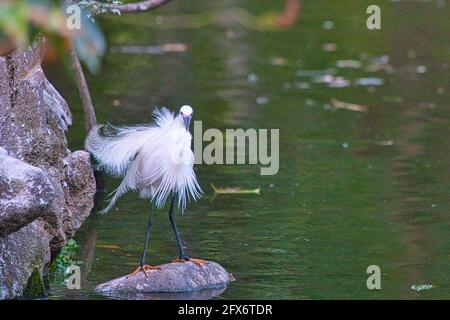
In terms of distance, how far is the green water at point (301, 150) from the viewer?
6.97 m

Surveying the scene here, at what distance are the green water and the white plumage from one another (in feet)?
2.45

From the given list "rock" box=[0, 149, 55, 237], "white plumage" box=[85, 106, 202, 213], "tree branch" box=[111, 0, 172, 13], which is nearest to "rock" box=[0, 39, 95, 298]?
"rock" box=[0, 149, 55, 237]

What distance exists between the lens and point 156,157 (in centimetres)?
613

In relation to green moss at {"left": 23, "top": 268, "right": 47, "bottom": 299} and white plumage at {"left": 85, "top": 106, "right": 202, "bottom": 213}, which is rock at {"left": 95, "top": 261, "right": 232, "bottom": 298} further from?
white plumage at {"left": 85, "top": 106, "right": 202, "bottom": 213}

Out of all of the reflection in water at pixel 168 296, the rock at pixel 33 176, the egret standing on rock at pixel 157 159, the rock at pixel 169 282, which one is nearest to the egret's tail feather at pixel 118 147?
the egret standing on rock at pixel 157 159

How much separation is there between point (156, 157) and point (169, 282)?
0.81 metres

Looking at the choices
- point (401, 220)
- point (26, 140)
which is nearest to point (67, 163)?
point (26, 140)

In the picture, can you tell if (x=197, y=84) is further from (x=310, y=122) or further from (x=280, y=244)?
(x=280, y=244)

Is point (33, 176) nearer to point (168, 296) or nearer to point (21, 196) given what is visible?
point (21, 196)

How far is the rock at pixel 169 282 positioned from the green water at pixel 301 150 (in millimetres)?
143

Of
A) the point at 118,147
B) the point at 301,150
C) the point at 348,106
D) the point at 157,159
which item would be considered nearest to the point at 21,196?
the point at 157,159

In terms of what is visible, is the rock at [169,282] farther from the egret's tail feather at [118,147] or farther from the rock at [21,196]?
the rock at [21,196]

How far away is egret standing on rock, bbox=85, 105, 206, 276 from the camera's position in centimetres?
609
